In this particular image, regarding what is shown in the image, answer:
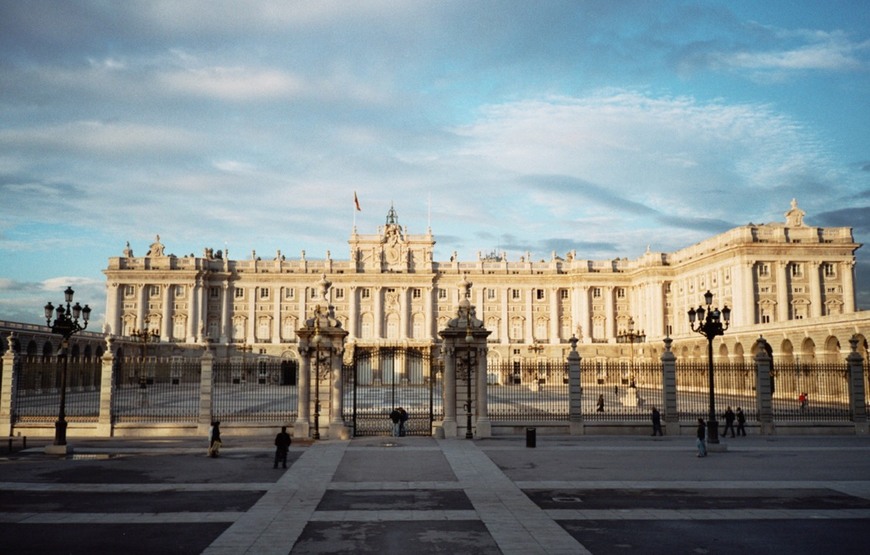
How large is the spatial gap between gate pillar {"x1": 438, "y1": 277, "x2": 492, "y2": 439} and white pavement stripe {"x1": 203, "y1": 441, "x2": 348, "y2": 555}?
682 cm

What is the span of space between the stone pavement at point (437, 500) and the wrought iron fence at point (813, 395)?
13.3m

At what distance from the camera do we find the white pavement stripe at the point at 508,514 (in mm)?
12148

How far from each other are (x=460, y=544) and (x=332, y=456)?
11112mm

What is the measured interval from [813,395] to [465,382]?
37.2 metres

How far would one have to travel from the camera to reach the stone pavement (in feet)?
41.1

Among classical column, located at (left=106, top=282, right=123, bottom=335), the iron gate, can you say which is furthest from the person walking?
classical column, located at (left=106, top=282, right=123, bottom=335)

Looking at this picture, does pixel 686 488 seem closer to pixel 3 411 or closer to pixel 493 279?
pixel 3 411

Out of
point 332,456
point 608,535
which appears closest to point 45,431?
point 332,456

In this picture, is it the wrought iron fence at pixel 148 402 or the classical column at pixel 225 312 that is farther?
the classical column at pixel 225 312

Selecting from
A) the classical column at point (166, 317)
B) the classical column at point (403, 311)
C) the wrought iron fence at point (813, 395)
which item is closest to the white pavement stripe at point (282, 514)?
the wrought iron fence at point (813, 395)

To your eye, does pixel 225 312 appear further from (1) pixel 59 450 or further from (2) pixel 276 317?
(1) pixel 59 450

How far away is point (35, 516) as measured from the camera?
47.2ft

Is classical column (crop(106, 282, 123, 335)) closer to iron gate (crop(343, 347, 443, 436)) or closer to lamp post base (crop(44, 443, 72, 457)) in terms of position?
iron gate (crop(343, 347, 443, 436))

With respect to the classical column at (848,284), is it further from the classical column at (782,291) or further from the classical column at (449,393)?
the classical column at (449,393)
